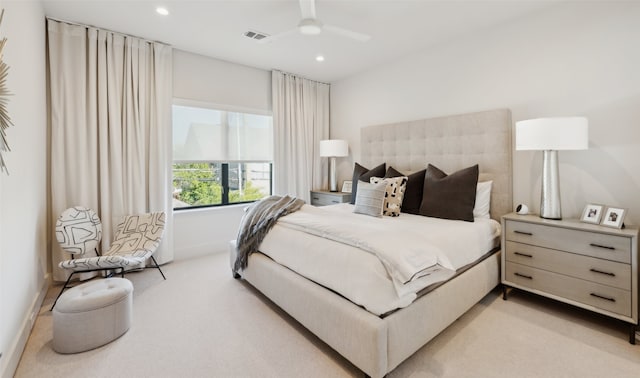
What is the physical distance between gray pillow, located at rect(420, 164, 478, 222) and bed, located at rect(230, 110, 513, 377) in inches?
15.3

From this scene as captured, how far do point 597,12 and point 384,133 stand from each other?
7.67 feet

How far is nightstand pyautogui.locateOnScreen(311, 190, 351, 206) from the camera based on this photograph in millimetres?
4379

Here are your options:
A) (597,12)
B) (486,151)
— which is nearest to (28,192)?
(486,151)

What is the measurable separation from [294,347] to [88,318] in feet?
4.56

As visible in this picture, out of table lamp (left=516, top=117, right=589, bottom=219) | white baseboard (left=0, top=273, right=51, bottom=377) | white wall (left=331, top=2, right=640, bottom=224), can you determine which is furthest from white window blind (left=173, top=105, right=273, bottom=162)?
table lamp (left=516, top=117, right=589, bottom=219)

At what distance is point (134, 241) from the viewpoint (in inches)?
116

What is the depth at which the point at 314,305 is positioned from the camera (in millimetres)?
1878

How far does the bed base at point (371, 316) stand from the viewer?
1.53 meters

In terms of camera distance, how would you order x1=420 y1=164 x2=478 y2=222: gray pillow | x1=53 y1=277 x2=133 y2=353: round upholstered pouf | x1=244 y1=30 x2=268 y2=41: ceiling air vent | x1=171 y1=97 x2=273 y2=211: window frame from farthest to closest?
x1=171 y1=97 x2=273 y2=211: window frame
x1=244 y1=30 x2=268 y2=41: ceiling air vent
x1=420 y1=164 x2=478 y2=222: gray pillow
x1=53 y1=277 x2=133 y2=353: round upholstered pouf

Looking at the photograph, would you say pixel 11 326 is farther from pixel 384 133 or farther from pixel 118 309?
pixel 384 133

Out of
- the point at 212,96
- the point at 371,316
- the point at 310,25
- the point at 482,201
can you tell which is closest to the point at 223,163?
the point at 212,96

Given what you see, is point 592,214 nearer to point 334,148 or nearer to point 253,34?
point 334,148

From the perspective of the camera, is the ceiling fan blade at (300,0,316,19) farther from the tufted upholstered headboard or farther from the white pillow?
the white pillow

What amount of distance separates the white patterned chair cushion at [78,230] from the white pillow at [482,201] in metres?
3.93
